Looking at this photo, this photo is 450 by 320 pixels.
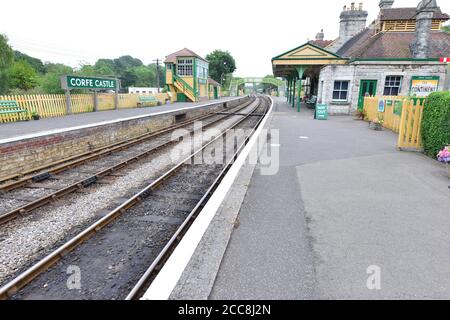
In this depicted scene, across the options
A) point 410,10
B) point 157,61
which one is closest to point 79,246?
point 410,10

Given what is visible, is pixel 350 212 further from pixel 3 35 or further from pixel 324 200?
pixel 3 35

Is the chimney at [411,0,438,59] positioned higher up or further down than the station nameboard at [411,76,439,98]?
higher up

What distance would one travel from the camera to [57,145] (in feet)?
30.3

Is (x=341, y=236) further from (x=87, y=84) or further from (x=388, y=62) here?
(x=388, y=62)

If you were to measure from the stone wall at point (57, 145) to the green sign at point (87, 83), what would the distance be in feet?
18.0

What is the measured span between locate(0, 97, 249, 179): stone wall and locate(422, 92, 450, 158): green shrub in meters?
11.7

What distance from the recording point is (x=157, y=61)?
1971 inches

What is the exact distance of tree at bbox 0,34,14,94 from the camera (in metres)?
28.2

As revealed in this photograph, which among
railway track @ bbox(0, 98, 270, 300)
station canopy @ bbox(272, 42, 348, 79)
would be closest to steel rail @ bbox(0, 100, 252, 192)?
railway track @ bbox(0, 98, 270, 300)

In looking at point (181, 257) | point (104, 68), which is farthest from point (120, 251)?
point (104, 68)

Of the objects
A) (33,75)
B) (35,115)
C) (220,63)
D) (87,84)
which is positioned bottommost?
(35,115)

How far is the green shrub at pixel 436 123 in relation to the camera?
6922mm

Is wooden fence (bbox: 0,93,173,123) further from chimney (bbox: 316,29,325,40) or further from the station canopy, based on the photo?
chimney (bbox: 316,29,325,40)

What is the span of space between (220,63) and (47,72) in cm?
4998
